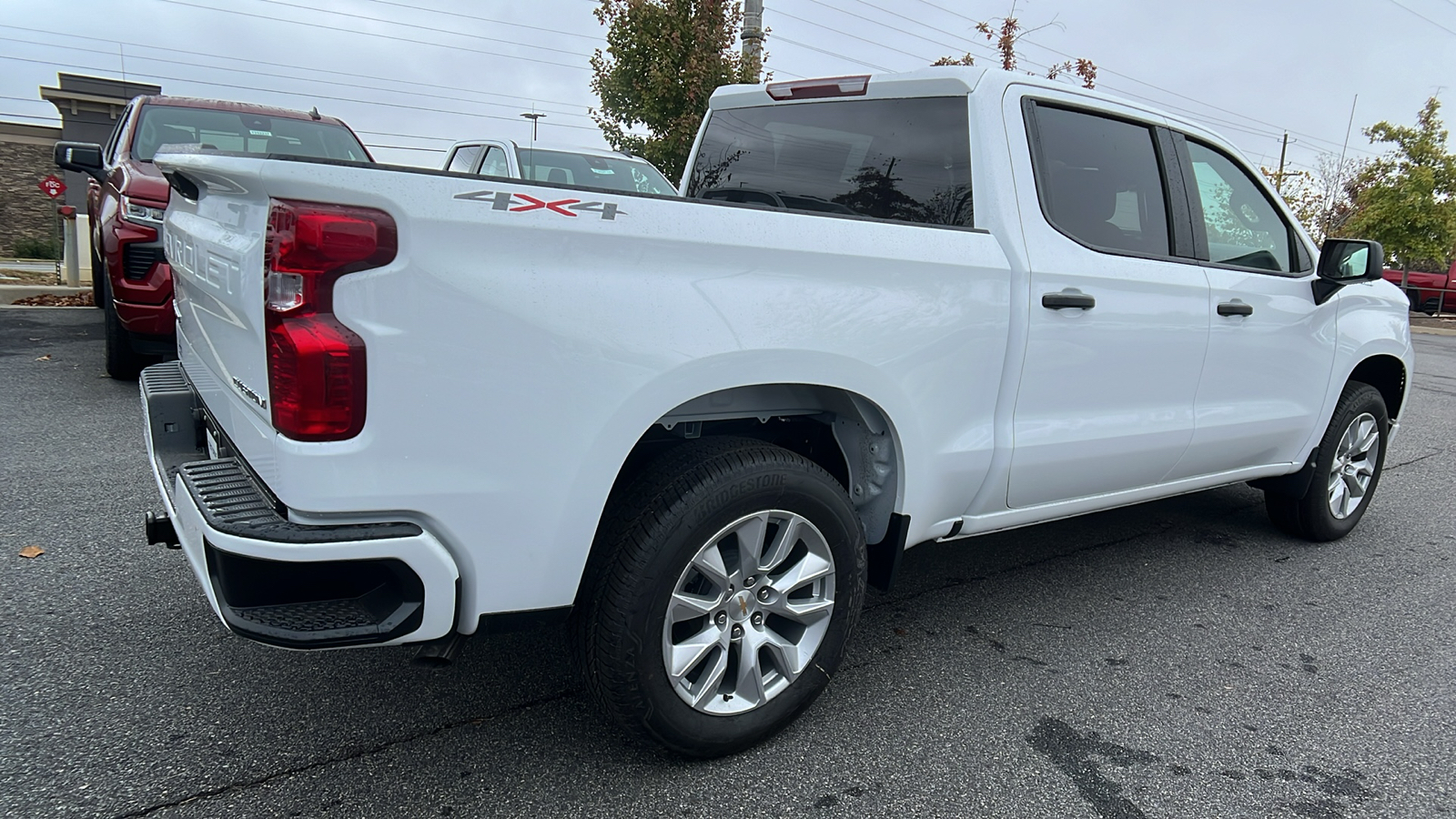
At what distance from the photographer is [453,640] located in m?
2.02

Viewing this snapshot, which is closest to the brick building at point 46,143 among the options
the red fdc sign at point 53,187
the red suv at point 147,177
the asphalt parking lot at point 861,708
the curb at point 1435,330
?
the red fdc sign at point 53,187

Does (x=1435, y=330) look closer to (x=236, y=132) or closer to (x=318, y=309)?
(x=236, y=132)

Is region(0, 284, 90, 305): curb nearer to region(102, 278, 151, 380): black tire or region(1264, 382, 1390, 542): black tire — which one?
region(102, 278, 151, 380): black tire

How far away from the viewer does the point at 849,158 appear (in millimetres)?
3232

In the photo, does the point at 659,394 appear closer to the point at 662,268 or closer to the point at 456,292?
the point at 662,268

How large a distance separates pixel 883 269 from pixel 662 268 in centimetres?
69

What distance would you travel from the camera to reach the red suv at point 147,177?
5.33 meters

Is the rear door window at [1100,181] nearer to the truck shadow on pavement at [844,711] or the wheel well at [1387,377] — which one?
the truck shadow on pavement at [844,711]

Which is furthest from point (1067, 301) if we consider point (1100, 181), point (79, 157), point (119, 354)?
point (79, 157)

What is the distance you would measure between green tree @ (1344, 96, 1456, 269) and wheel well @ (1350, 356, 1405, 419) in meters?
27.1

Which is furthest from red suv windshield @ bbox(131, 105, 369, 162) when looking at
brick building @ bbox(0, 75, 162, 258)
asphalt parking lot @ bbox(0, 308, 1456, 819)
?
brick building @ bbox(0, 75, 162, 258)

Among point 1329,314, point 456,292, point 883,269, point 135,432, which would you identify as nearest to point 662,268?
point 456,292

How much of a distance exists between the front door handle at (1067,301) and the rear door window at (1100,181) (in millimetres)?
216

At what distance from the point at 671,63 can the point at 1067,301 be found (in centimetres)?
1018
